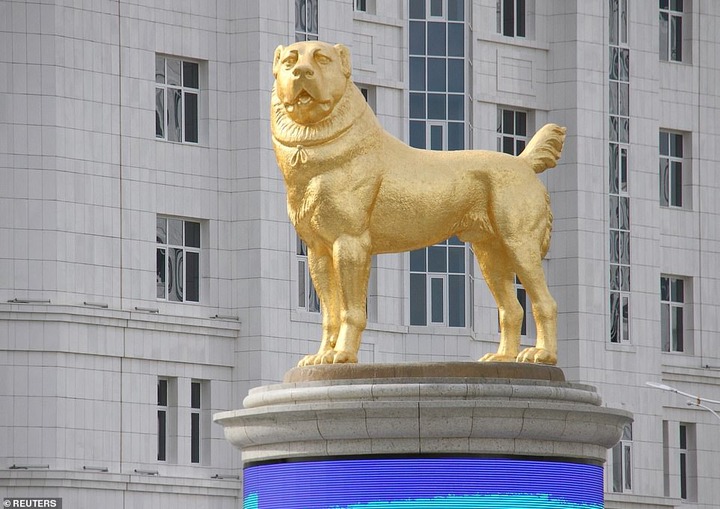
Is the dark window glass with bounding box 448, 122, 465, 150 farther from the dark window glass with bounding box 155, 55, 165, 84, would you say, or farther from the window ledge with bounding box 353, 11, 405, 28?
the dark window glass with bounding box 155, 55, 165, 84

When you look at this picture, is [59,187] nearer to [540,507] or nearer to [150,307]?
[150,307]

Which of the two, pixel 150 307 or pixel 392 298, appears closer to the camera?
pixel 150 307

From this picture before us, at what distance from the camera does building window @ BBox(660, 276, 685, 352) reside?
2112 inches

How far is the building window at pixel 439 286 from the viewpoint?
47.6m

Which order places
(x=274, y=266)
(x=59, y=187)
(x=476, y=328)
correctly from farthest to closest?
(x=476, y=328)
(x=274, y=266)
(x=59, y=187)

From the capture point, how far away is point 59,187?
42312 millimetres

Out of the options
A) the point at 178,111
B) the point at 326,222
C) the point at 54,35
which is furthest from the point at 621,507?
the point at 326,222

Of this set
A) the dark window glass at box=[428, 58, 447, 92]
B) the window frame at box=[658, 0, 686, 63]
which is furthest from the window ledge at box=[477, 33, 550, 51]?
the window frame at box=[658, 0, 686, 63]

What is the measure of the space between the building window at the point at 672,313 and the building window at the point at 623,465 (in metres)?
3.41

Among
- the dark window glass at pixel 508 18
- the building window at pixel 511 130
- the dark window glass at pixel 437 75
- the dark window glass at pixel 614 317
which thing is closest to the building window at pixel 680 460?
the dark window glass at pixel 614 317

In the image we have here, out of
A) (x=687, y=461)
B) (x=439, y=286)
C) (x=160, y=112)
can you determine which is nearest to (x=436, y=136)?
(x=439, y=286)

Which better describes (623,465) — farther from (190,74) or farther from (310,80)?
(310,80)

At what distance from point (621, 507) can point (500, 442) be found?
3437 cm

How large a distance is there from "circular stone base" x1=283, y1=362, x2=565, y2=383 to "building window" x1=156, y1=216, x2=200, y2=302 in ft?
89.4
